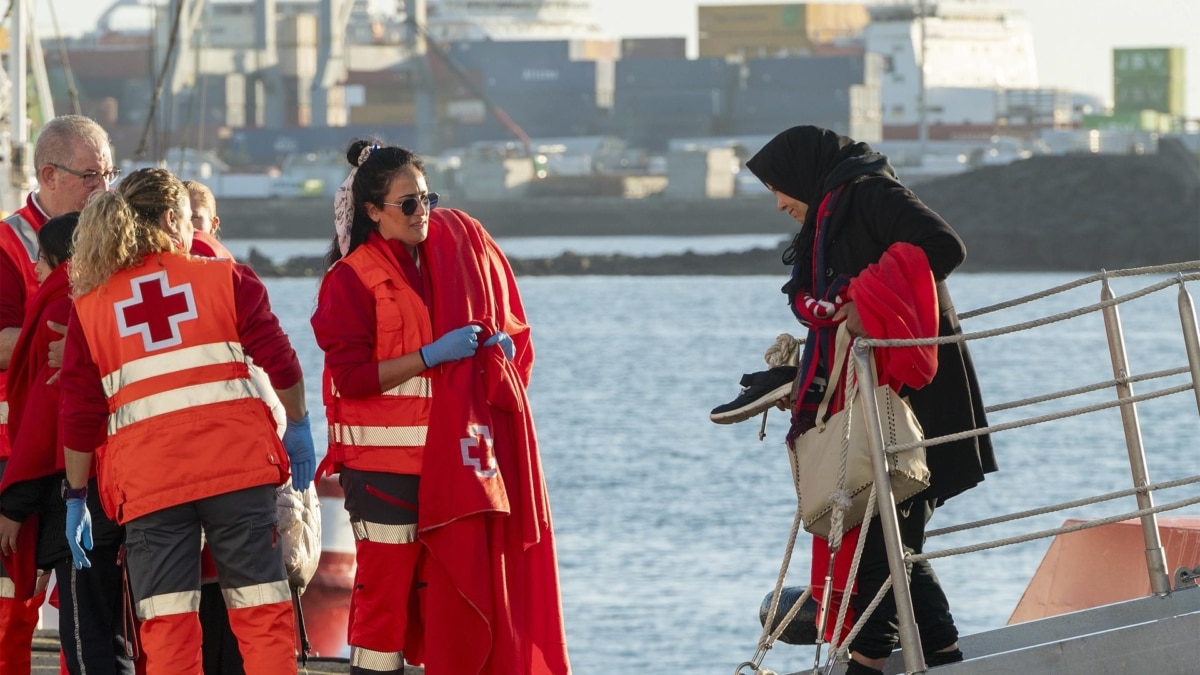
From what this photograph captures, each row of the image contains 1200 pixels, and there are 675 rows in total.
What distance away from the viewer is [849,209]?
3.64 metres

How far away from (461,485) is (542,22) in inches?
4759

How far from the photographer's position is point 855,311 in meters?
3.55

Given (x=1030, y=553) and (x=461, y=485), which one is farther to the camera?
(x=1030, y=553)

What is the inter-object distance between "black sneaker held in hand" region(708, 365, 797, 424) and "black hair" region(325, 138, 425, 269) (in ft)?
2.72

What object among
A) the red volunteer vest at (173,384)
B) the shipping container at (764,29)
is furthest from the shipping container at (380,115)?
the red volunteer vest at (173,384)

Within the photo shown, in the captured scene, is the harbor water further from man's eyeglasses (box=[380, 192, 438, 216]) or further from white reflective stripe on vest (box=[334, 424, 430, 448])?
man's eyeglasses (box=[380, 192, 438, 216])

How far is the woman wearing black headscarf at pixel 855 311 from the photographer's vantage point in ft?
11.9

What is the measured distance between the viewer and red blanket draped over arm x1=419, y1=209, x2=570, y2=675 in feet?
12.3

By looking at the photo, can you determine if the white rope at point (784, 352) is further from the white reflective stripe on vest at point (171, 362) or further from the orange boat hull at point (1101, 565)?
the orange boat hull at point (1101, 565)

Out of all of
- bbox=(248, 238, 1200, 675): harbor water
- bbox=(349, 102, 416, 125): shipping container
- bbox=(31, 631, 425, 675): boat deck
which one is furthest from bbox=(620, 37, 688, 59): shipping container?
bbox=(31, 631, 425, 675): boat deck

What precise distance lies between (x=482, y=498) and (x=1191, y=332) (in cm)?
149

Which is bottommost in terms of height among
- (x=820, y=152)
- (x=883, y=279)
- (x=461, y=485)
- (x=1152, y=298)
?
(x=1152, y=298)

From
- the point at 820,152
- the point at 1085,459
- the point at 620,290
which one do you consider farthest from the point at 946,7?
the point at 820,152

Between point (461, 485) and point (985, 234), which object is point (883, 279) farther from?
point (985, 234)
